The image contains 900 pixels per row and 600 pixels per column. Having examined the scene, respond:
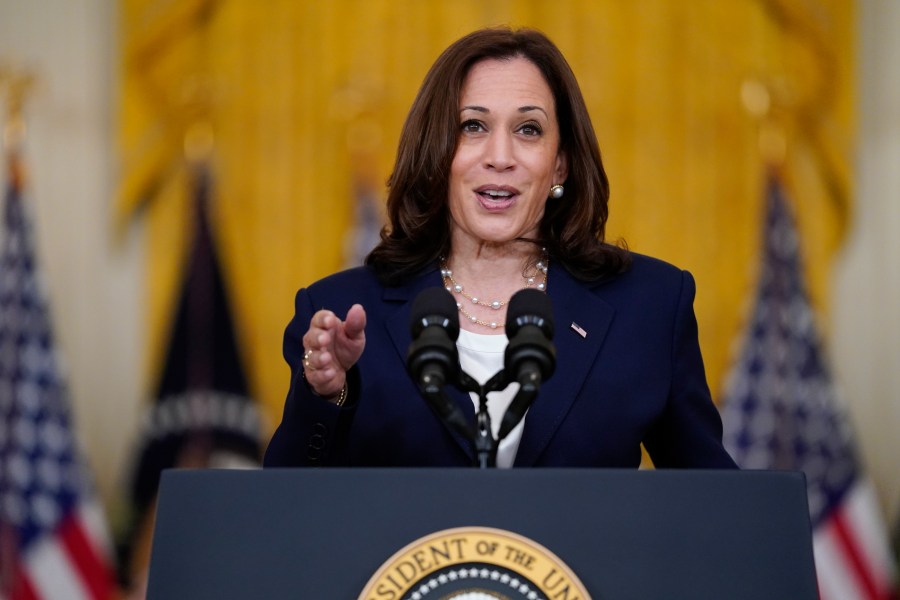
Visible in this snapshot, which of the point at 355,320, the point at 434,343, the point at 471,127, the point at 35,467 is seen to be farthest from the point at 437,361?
the point at 35,467

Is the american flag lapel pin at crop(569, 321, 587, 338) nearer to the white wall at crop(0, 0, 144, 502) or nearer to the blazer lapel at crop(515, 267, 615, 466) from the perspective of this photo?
the blazer lapel at crop(515, 267, 615, 466)

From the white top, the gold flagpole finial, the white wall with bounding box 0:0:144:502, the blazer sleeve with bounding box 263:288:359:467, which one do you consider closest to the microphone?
the blazer sleeve with bounding box 263:288:359:467

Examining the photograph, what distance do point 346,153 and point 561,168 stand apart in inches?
127

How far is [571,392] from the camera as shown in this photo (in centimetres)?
205

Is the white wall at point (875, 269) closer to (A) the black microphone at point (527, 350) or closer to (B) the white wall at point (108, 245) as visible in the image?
(B) the white wall at point (108, 245)

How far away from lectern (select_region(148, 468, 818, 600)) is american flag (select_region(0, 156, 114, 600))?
3941 millimetres

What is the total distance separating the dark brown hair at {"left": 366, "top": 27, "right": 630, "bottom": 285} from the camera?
2.28m

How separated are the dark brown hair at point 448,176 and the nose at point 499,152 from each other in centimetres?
7

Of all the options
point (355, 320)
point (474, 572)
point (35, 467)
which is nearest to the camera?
point (474, 572)

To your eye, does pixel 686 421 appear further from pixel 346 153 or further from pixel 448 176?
pixel 346 153

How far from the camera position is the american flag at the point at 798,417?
17.1 feet

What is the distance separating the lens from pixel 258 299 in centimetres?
550

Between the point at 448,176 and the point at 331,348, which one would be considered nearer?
the point at 331,348

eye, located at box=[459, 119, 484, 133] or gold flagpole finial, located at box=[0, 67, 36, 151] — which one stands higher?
gold flagpole finial, located at box=[0, 67, 36, 151]
